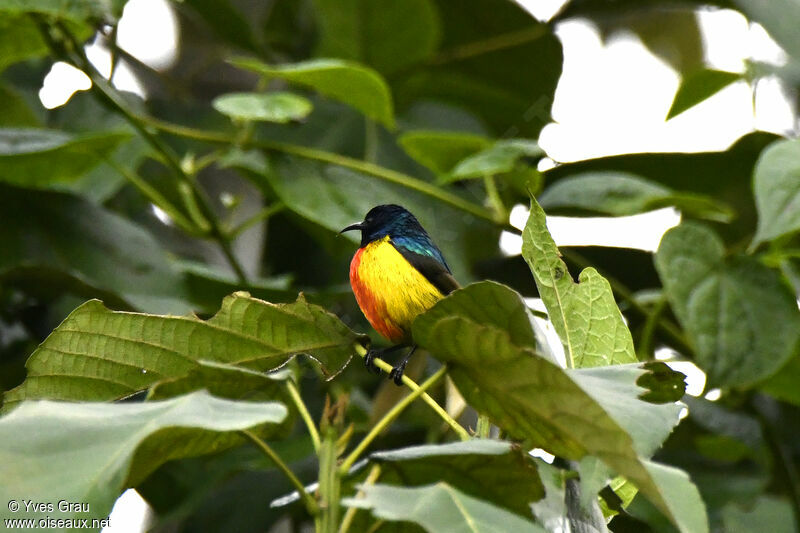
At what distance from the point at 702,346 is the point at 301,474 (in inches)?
48.7

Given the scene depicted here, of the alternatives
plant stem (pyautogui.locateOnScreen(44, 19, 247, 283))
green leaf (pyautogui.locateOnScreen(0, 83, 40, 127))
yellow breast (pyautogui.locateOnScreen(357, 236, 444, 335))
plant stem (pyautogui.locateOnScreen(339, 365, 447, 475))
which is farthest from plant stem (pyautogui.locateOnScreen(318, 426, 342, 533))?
green leaf (pyautogui.locateOnScreen(0, 83, 40, 127))

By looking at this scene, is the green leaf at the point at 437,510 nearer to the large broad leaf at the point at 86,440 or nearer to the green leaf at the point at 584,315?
the large broad leaf at the point at 86,440

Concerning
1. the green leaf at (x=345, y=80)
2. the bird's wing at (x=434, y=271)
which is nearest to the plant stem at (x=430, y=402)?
the bird's wing at (x=434, y=271)

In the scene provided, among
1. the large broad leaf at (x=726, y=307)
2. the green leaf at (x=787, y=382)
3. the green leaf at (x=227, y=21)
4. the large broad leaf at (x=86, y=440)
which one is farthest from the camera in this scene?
the green leaf at (x=227, y=21)

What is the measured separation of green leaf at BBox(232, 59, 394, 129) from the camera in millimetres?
2467

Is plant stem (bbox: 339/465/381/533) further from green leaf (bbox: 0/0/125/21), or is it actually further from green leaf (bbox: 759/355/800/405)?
green leaf (bbox: 759/355/800/405)

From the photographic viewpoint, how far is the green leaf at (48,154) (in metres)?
2.51

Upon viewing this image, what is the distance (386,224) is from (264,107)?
47 cm

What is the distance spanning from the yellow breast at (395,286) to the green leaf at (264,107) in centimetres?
45

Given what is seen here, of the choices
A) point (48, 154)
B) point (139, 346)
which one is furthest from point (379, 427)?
point (48, 154)

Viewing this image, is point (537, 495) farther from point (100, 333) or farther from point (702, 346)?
point (702, 346)

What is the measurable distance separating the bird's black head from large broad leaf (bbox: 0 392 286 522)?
1.59 meters

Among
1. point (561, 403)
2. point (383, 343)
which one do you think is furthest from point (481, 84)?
point (561, 403)

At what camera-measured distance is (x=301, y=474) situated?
110 inches
